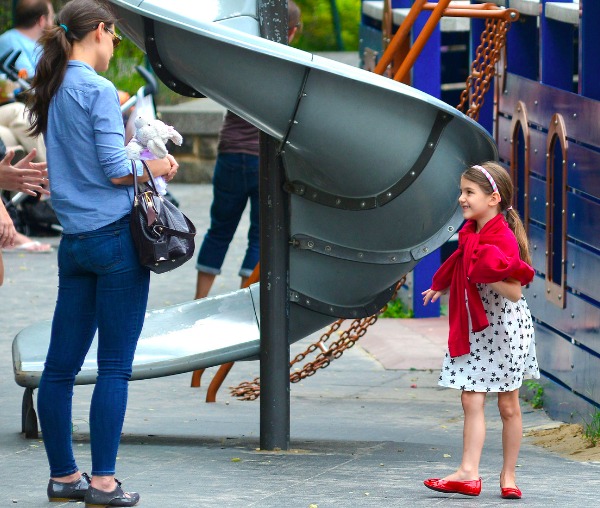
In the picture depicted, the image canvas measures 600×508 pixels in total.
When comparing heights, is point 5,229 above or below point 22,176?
below

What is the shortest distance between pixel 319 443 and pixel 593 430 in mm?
1203

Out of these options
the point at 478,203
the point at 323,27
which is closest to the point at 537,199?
the point at 478,203

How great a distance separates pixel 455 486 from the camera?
4.71m

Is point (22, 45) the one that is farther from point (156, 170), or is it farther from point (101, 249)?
point (101, 249)

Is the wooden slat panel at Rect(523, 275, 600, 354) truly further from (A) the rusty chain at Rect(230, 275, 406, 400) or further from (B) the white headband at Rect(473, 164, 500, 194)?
(B) the white headband at Rect(473, 164, 500, 194)

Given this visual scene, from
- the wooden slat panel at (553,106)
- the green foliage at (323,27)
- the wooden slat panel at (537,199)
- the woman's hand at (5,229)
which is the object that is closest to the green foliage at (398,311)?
the wooden slat panel at (553,106)

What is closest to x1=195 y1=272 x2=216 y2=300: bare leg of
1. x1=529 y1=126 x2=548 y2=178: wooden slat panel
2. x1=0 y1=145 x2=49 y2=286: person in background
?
x1=529 y1=126 x2=548 y2=178: wooden slat panel

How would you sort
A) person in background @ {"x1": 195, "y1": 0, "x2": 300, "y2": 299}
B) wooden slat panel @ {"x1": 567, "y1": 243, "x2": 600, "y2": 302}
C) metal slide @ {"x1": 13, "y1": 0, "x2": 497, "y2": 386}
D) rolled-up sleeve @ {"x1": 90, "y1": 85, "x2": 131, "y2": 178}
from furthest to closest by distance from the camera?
person in background @ {"x1": 195, "y1": 0, "x2": 300, "y2": 299}, wooden slat panel @ {"x1": 567, "y1": 243, "x2": 600, "y2": 302}, metal slide @ {"x1": 13, "y1": 0, "x2": 497, "y2": 386}, rolled-up sleeve @ {"x1": 90, "y1": 85, "x2": 131, "y2": 178}

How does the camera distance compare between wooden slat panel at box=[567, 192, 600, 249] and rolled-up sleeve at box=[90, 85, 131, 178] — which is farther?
wooden slat panel at box=[567, 192, 600, 249]

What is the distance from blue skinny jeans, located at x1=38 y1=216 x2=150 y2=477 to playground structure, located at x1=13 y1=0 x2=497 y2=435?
883 mm

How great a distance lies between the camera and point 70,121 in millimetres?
4383

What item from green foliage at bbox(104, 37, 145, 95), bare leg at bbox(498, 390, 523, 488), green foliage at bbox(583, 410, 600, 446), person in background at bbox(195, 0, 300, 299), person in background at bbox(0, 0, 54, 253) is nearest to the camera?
bare leg at bbox(498, 390, 523, 488)

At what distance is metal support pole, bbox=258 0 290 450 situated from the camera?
17.9 feet

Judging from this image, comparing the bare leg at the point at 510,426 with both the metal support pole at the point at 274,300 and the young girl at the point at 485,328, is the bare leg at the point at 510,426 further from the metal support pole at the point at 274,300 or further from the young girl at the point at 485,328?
the metal support pole at the point at 274,300
